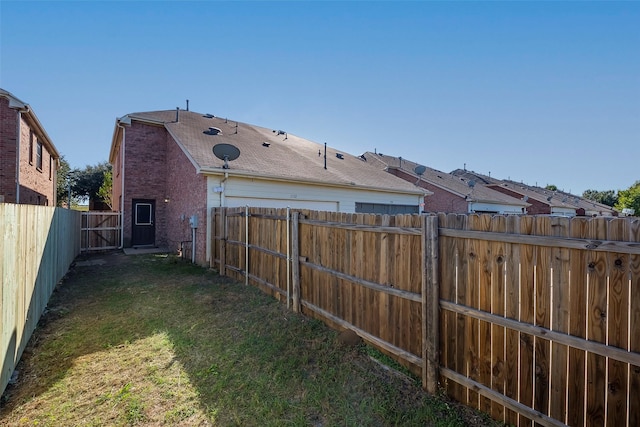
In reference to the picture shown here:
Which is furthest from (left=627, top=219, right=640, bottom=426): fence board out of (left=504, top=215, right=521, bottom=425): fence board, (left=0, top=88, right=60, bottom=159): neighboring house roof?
(left=0, top=88, right=60, bottom=159): neighboring house roof

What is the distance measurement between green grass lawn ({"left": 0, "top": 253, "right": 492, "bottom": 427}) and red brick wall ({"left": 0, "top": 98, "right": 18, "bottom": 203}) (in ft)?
30.1

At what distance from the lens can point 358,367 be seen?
141 inches

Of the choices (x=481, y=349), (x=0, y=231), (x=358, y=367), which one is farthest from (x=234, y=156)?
(x=481, y=349)

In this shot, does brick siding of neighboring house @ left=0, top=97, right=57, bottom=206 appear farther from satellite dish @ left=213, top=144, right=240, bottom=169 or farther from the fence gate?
satellite dish @ left=213, top=144, right=240, bottom=169

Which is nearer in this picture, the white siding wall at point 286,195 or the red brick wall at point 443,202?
the white siding wall at point 286,195

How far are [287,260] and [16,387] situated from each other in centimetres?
375

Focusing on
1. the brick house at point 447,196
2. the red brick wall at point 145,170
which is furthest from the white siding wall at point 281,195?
the brick house at point 447,196

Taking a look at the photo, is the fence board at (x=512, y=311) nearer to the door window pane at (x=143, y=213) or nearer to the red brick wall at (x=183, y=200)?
the red brick wall at (x=183, y=200)

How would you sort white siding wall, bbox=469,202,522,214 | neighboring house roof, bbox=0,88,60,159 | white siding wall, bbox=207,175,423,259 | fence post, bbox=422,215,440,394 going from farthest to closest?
white siding wall, bbox=469,202,522,214 < neighboring house roof, bbox=0,88,60,159 < white siding wall, bbox=207,175,423,259 < fence post, bbox=422,215,440,394

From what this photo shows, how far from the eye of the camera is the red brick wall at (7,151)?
1163cm

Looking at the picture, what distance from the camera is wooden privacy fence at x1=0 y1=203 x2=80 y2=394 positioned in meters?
3.21

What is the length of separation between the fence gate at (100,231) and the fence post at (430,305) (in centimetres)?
1422

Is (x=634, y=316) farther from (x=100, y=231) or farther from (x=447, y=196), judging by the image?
(x=447, y=196)

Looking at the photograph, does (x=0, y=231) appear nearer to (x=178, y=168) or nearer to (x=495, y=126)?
(x=178, y=168)
